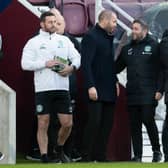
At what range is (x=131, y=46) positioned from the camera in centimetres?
1309

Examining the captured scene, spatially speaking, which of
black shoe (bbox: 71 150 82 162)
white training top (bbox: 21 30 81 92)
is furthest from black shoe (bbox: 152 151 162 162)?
white training top (bbox: 21 30 81 92)

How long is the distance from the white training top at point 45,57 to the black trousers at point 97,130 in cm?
44

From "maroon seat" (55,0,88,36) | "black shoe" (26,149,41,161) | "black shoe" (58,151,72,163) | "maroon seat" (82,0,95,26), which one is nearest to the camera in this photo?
"black shoe" (58,151,72,163)

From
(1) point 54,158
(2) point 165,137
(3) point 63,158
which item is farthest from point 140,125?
(1) point 54,158

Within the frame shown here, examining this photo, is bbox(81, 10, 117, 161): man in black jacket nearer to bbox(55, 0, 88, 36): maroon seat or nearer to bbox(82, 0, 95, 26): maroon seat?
bbox(55, 0, 88, 36): maroon seat

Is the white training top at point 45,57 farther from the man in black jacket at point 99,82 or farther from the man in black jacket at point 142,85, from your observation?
the man in black jacket at point 142,85

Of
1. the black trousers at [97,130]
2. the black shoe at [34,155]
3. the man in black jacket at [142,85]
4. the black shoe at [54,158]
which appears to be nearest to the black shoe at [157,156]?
the man in black jacket at [142,85]

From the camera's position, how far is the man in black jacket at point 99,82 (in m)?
12.6

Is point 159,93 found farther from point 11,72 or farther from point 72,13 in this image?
point 72,13

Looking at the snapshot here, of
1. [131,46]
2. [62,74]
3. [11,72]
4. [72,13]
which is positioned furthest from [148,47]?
[72,13]

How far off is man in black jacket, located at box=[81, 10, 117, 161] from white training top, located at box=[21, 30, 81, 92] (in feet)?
0.82

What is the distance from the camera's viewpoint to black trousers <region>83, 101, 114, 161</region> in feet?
41.5

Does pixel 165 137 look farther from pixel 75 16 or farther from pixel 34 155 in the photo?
pixel 75 16

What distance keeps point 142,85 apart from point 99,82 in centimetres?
55
